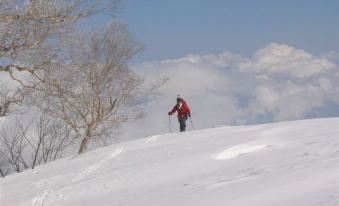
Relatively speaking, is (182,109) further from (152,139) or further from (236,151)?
(236,151)

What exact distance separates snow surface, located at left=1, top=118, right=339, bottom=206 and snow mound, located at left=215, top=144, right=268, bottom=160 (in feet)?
0.08

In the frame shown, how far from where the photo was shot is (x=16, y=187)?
15.5m

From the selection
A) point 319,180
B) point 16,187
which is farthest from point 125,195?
point 16,187

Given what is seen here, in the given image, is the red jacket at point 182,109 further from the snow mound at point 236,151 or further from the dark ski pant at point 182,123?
the snow mound at point 236,151

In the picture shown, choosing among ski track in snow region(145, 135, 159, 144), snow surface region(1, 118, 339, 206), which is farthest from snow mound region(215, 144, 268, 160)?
ski track in snow region(145, 135, 159, 144)

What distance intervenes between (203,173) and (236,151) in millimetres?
1959

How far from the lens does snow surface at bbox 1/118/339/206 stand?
813 centimetres

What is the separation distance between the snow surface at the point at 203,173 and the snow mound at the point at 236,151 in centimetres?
2

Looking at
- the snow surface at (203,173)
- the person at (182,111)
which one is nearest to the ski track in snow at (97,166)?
the snow surface at (203,173)

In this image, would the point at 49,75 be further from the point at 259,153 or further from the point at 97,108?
the point at 97,108

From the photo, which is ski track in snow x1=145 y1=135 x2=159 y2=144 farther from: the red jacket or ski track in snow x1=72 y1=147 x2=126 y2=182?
the red jacket

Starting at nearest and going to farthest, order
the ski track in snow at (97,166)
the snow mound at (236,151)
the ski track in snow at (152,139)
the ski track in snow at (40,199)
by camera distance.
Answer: the ski track in snow at (40,199) < the snow mound at (236,151) < the ski track in snow at (97,166) < the ski track in snow at (152,139)

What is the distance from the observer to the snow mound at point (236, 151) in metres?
12.8

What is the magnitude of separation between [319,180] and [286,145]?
489 cm
